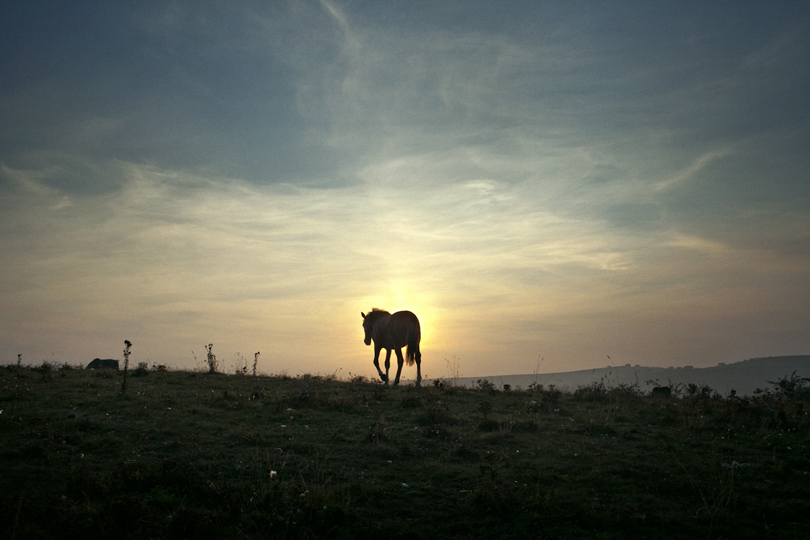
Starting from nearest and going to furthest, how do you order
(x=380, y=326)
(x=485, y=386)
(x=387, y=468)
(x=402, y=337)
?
(x=387, y=468)
(x=485, y=386)
(x=402, y=337)
(x=380, y=326)

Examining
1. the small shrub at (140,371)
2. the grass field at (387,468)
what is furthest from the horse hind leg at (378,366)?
the small shrub at (140,371)

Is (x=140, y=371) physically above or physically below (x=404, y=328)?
below

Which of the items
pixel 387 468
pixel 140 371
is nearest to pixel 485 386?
pixel 387 468

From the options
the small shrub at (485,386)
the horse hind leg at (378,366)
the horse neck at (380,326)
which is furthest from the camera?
the horse neck at (380,326)

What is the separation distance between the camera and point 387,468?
401 inches

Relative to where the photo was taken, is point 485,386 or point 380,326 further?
point 380,326

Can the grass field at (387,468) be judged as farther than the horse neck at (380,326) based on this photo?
No

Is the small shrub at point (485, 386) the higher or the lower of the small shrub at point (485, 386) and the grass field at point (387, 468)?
the higher

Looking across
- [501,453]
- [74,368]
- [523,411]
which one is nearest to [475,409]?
[523,411]

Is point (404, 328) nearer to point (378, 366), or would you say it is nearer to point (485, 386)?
point (378, 366)

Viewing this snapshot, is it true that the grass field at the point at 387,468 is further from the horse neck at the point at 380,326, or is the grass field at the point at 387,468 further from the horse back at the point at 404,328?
the horse neck at the point at 380,326

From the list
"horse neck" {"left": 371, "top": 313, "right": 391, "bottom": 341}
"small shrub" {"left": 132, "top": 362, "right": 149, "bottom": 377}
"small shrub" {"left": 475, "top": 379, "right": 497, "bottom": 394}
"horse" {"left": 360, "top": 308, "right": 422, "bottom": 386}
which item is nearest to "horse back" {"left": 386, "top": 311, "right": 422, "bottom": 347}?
"horse" {"left": 360, "top": 308, "right": 422, "bottom": 386}

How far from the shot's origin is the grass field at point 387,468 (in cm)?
790

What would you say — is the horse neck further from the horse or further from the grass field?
the grass field
